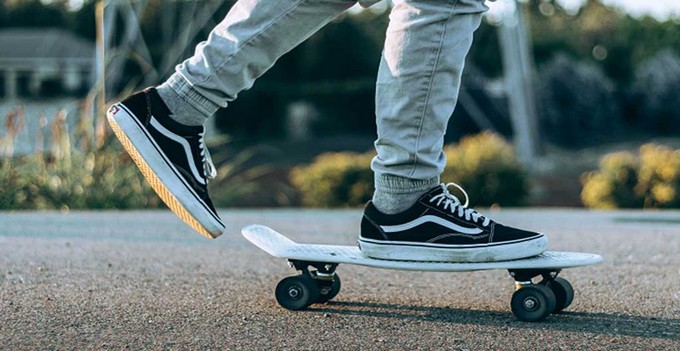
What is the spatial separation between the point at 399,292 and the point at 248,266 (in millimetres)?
742

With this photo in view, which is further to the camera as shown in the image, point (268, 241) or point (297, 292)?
point (268, 241)

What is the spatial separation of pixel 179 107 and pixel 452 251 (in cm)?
76

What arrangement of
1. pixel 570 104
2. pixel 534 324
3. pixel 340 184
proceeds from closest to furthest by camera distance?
pixel 534 324 → pixel 340 184 → pixel 570 104

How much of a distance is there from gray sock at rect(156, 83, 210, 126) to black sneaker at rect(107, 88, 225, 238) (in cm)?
1

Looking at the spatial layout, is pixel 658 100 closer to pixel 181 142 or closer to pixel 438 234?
pixel 438 234

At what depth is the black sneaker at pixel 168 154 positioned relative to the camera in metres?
2.36

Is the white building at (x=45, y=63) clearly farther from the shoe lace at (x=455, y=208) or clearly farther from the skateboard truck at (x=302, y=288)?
the shoe lace at (x=455, y=208)

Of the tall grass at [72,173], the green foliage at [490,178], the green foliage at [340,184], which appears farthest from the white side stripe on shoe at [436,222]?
the green foliage at [340,184]

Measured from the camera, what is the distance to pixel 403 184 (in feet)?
7.89

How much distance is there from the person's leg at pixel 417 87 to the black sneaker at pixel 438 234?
0.04 m

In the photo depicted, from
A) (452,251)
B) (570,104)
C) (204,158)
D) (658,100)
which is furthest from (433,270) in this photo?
(658,100)

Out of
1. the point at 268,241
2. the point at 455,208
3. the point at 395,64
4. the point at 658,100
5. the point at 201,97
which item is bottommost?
the point at 268,241

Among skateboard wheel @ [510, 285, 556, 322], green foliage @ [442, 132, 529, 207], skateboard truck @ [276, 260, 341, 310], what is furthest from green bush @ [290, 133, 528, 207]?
skateboard wheel @ [510, 285, 556, 322]

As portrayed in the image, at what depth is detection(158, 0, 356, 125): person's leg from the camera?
93.0 inches
